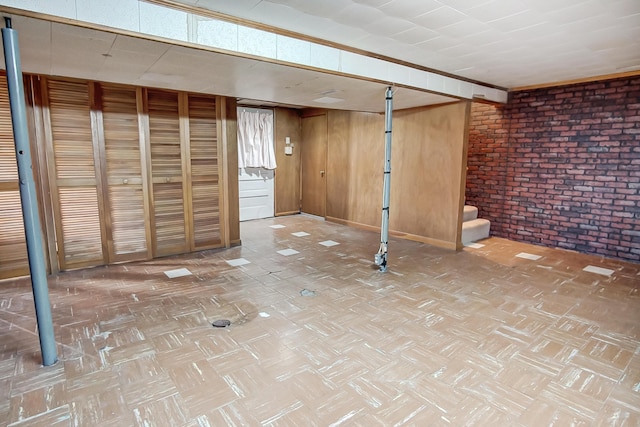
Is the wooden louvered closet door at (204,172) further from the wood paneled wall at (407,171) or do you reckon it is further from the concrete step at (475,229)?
the concrete step at (475,229)

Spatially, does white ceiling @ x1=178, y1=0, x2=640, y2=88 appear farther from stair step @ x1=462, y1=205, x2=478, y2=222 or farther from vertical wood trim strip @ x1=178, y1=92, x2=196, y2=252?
stair step @ x1=462, y1=205, x2=478, y2=222

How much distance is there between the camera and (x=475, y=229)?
17.7 feet

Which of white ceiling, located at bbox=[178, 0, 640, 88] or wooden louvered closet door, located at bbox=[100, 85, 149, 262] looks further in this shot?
wooden louvered closet door, located at bbox=[100, 85, 149, 262]

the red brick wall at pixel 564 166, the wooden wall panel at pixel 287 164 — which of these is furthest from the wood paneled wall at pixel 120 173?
the red brick wall at pixel 564 166

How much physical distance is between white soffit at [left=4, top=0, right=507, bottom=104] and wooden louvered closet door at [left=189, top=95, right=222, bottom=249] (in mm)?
1150

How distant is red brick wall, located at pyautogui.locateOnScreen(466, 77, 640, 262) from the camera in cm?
439

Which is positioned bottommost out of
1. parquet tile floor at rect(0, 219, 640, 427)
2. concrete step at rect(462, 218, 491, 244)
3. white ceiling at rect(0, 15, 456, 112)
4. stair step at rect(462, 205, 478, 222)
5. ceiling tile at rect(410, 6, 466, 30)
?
parquet tile floor at rect(0, 219, 640, 427)

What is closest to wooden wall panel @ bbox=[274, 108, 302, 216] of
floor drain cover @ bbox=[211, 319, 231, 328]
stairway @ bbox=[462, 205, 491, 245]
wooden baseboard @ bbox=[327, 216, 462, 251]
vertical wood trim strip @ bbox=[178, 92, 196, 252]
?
wooden baseboard @ bbox=[327, 216, 462, 251]

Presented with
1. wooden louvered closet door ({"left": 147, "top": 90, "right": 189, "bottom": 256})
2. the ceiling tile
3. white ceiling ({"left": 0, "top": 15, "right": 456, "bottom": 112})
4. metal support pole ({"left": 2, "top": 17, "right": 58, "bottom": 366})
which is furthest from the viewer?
wooden louvered closet door ({"left": 147, "top": 90, "right": 189, "bottom": 256})

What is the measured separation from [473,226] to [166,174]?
173 inches

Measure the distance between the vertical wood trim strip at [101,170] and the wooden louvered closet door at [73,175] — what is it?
0.03m

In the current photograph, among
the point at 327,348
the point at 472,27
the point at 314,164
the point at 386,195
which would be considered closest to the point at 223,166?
the point at 386,195

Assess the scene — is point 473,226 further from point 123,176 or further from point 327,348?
point 123,176

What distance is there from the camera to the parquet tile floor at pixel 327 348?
5.93ft
